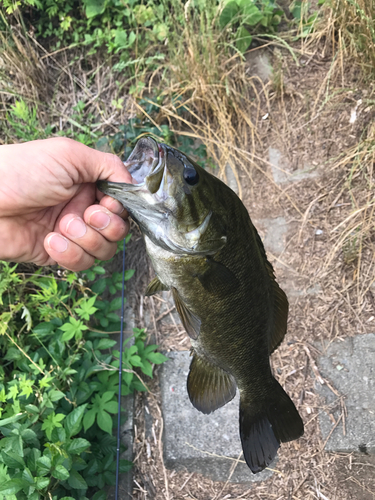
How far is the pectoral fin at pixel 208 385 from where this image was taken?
1.67 meters

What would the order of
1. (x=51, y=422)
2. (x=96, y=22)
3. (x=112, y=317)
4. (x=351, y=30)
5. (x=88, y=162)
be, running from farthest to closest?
1. (x=96, y=22)
2. (x=351, y=30)
3. (x=112, y=317)
4. (x=51, y=422)
5. (x=88, y=162)

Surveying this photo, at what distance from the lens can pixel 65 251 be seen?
62.1 inches

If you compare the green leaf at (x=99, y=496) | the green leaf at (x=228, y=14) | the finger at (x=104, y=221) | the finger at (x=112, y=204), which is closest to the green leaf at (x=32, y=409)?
the green leaf at (x=99, y=496)

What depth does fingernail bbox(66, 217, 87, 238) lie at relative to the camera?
1562 millimetres

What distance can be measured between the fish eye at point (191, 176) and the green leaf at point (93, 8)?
2.99 meters

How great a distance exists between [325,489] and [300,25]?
3.63 metres

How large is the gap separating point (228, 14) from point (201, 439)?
3.54 metres

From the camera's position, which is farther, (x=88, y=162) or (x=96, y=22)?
(x=96, y=22)

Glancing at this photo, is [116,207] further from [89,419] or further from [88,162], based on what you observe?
[89,419]

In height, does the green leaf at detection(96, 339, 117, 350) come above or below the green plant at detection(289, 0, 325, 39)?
below

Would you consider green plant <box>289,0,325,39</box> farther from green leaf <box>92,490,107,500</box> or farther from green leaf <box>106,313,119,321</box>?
green leaf <box>92,490,107,500</box>

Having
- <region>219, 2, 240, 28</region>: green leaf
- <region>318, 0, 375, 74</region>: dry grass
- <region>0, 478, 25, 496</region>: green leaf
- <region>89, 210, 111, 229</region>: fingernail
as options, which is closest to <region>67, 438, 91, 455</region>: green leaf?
<region>0, 478, 25, 496</region>: green leaf

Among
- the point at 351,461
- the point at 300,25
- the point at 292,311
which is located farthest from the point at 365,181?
the point at 351,461

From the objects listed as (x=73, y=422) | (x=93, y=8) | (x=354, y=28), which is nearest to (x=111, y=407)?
(x=73, y=422)
